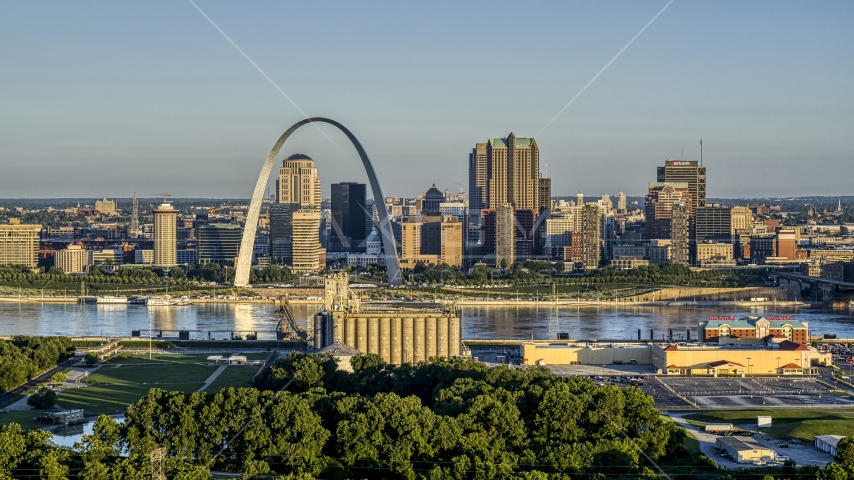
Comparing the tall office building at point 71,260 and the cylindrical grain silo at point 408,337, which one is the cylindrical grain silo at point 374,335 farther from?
the tall office building at point 71,260

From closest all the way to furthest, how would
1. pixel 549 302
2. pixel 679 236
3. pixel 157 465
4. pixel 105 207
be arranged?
pixel 157 465 → pixel 549 302 → pixel 679 236 → pixel 105 207

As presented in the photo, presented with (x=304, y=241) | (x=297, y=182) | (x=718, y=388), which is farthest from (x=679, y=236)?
(x=718, y=388)

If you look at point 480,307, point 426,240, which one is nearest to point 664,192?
point 426,240

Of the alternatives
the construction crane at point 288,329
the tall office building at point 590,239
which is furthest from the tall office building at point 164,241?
the construction crane at point 288,329

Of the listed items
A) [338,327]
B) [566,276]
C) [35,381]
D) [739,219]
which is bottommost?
[35,381]

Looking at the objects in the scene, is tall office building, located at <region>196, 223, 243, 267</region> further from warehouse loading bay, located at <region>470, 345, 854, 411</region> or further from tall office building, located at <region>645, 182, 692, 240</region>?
warehouse loading bay, located at <region>470, 345, 854, 411</region>

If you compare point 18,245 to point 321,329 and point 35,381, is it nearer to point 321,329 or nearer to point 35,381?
point 35,381
